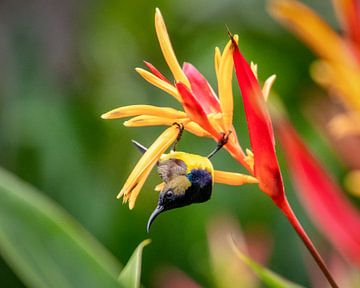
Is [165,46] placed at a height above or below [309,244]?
above

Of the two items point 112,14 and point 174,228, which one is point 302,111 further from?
point 112,14

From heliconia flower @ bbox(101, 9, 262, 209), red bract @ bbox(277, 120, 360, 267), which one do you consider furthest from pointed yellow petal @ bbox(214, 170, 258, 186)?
red bract @ bbox(277, 120, 360, 267)

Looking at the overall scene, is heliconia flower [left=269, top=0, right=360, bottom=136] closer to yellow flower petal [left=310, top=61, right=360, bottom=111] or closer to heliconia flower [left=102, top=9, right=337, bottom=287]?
yellow flower petal [left=310, top=61, right=360, bottom=111]

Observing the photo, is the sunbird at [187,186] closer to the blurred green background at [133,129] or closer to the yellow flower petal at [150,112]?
the yellow flower petal at [150,112]

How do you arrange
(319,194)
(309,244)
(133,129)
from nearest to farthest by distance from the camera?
(309,244) → (319,194) → (133,129)

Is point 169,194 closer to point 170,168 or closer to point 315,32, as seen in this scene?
point 170,168

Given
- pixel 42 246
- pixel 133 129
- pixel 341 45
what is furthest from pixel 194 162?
pixel 133 129
